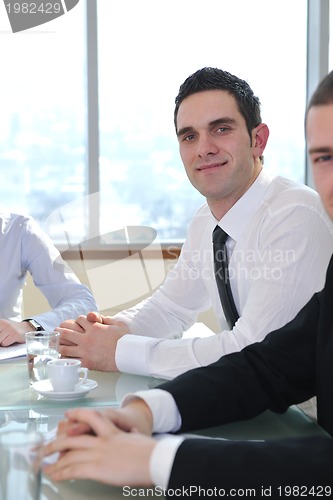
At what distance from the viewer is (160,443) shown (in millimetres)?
1045

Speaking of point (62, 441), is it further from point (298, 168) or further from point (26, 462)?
point (298, 168)

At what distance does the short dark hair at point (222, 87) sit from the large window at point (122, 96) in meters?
2.55

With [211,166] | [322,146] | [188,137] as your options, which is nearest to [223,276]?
[211,166]

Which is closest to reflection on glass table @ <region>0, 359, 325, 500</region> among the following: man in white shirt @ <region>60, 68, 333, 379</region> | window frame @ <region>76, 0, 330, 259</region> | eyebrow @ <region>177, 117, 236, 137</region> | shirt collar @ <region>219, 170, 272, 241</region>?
man in white shirt @ <region>60, 68, 333, 379</region>

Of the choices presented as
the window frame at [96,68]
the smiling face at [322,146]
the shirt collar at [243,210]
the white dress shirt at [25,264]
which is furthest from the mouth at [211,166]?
the window frame at [96,68]

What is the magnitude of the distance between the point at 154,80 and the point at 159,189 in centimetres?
71

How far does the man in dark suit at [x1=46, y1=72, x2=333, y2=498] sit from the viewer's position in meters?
1.03

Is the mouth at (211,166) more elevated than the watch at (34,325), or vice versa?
the mouth at (211,166)

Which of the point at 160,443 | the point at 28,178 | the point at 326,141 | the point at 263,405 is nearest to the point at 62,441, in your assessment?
the point at 160,443

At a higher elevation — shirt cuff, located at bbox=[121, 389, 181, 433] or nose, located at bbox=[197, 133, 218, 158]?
nose, located at bbox=[197, 133, 218, 158]

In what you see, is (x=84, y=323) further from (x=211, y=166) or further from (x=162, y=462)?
(x=162, y=462)

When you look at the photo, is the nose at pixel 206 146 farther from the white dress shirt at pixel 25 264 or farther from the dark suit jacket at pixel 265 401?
the dark suit jacket at pixel 265 401

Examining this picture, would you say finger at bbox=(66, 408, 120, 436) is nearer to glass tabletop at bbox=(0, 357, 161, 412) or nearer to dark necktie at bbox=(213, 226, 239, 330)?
glass tabletop at bbox=(0, 357, 161, 412)

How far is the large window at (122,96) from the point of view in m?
4.69
